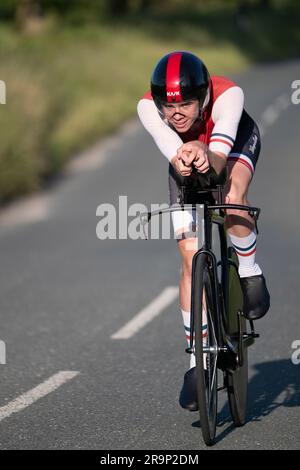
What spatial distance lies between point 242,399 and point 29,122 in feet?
48.6

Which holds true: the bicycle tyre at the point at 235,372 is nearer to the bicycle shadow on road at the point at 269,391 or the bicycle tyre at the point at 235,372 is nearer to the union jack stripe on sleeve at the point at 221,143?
the bicycle shadow on road at the point at 269,391

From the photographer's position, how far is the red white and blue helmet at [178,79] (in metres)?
5.50

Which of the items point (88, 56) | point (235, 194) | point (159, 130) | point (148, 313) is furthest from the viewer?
point (88, 56)

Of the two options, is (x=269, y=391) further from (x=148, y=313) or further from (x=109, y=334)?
(x=148, y=313)

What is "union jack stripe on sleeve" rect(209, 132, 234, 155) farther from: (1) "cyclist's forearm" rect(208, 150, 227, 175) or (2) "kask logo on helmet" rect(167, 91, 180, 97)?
(2) "kask logo on helmet" rect(167, 91, 180, 97)

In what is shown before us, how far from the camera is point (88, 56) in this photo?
36.9 m

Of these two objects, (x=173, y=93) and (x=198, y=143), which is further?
(x=173, y=93)

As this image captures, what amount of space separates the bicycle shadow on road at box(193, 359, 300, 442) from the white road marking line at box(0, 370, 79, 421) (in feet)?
3.64

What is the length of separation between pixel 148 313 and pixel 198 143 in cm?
437

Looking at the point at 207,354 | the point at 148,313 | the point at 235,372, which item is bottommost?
the point at 235,372

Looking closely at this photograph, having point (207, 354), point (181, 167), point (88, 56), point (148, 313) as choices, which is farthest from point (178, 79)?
point (88, 56)

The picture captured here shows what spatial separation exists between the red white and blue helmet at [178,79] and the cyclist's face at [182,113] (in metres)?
0.05

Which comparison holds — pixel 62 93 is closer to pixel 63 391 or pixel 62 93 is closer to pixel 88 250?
pixel 88 250

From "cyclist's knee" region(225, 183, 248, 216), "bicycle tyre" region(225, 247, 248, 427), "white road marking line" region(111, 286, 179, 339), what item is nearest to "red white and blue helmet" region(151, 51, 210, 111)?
"cyclist's knee" region(225, 183, 248, 216)
